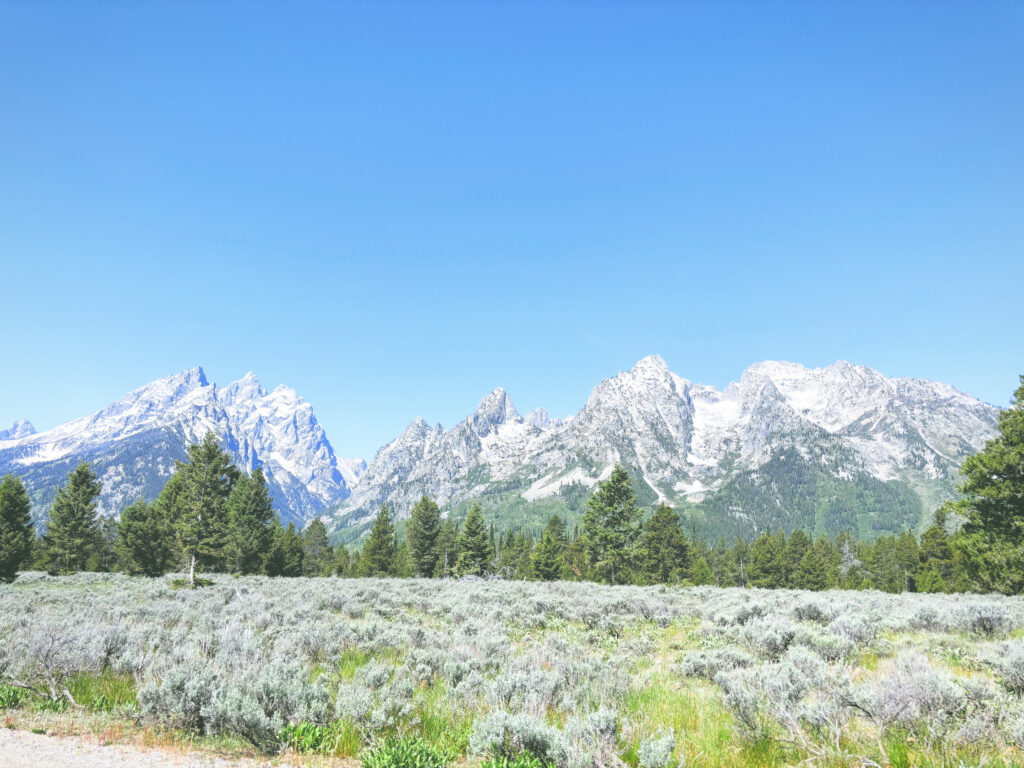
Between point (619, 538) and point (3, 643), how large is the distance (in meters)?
43.7

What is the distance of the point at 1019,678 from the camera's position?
24.8 ft

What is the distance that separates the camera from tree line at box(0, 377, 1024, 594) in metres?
26.7

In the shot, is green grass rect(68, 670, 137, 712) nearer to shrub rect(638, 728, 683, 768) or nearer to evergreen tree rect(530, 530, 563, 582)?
shrub rect(638, 728, 683, 768)

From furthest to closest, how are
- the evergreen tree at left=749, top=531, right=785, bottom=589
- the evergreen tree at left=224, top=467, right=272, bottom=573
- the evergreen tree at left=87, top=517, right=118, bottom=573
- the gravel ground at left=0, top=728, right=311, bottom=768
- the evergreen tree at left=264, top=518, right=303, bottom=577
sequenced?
the evergreen tree at left=749, top=531, right=785, bottom=589
the evergreen tree at left=87, top=517, right=118, bottom=573
the evergreen tree at left=264, top=518, right=303, bottom=577
the evergreen tree at left=224, top=467, right=272, bottom=573
the gravel ground at left=0, top=728, right=311, bottom=768

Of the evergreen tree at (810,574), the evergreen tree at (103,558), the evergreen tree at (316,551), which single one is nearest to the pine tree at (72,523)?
the evergreen tree at (103,558)

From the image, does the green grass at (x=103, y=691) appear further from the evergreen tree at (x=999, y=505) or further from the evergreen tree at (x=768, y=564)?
the evergreen tree at (x=768, y=564)

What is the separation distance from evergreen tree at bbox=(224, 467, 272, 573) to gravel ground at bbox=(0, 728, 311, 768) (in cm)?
5219

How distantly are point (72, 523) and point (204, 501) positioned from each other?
22708mm

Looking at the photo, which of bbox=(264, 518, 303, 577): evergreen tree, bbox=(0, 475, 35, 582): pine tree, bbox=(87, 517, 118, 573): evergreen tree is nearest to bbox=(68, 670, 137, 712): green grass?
bbox=(0, 475, 35, 582): pine tree

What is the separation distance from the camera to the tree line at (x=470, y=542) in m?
26.7

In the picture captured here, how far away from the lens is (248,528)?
5500 centimetres

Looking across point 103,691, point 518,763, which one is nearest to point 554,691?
point 518,763

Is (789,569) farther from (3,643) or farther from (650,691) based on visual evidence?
(3,643)

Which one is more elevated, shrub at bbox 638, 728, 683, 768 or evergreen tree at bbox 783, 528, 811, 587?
shrub at bbox 638, 728, 683, 768
